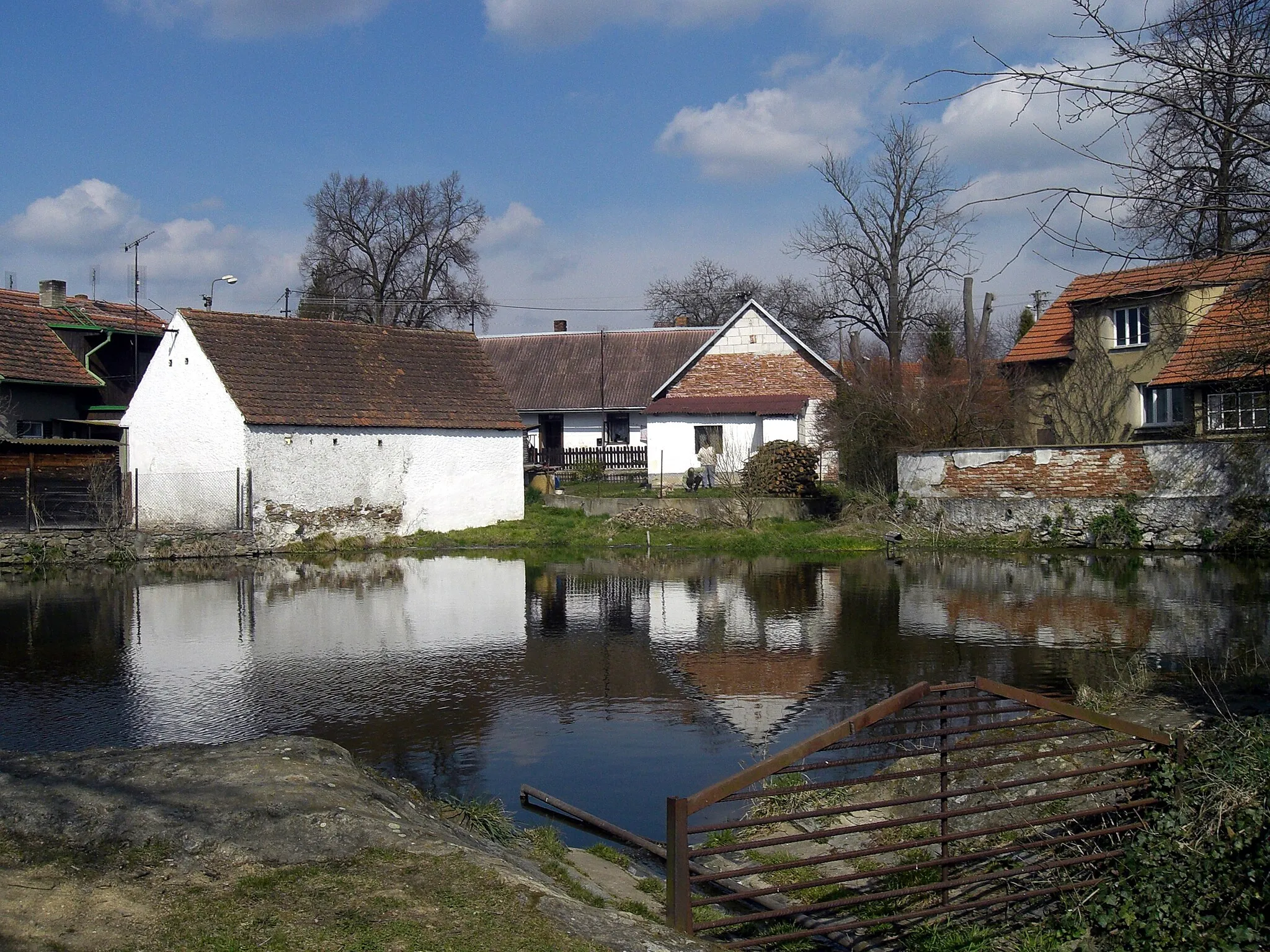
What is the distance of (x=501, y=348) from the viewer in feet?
180

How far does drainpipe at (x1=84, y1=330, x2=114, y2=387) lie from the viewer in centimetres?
3641

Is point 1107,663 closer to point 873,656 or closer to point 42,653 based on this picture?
point 873,656

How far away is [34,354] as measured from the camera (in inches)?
1385

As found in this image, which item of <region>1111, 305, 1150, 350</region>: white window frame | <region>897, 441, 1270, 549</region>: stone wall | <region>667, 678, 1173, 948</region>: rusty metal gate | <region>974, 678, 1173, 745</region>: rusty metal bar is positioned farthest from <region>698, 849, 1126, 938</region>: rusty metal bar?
<region>1111, 305, 1150, 350</region>: white window frame

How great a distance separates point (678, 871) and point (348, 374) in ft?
94.1

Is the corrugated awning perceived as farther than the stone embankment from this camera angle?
Yes

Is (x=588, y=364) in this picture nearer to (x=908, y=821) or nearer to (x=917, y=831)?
(x=917, y=831)

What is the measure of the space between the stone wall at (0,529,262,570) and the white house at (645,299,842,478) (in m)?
16.6

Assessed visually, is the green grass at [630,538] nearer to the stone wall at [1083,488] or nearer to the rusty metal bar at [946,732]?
the stone wall at [1083,488]

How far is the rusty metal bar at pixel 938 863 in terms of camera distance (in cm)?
590

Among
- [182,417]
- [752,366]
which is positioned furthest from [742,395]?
[182,417]

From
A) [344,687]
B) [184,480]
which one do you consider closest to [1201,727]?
[344,687]

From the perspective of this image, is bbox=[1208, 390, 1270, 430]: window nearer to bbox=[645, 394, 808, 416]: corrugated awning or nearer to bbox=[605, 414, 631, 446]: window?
bbox=[645, 394, 808, 416]: corrugated awning

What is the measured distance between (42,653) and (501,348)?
41.0 m
